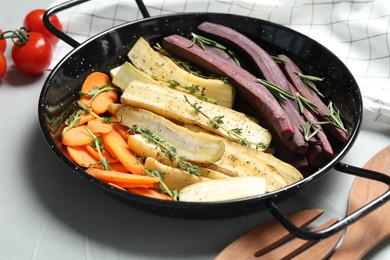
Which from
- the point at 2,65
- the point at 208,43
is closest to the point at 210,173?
the point at 208,43

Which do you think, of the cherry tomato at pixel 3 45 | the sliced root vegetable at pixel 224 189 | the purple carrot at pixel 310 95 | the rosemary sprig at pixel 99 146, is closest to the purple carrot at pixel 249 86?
the purple carrot at pixel 310 95

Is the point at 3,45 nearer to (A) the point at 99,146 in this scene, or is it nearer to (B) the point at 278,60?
(A) the point at 99,146

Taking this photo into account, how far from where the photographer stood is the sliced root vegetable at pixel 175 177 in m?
1.73

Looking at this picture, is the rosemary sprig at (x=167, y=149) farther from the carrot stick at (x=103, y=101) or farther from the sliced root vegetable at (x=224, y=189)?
the carrot stick at (x=103, y=101)

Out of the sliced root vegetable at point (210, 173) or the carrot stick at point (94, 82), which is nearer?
the sliced root vegetable at point (210, 173)

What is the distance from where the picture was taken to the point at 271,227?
1.71 meters

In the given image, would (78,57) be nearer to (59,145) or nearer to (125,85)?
(125,85)

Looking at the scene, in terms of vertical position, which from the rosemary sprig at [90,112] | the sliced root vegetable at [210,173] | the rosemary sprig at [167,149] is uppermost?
the rosemary sprig at [167,149]

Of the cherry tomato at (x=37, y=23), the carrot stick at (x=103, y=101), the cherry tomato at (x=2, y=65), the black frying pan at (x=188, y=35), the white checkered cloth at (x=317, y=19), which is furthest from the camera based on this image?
the cherry tomato at (x=37, y=23)

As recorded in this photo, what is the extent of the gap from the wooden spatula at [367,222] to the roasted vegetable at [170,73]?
1.68 ft

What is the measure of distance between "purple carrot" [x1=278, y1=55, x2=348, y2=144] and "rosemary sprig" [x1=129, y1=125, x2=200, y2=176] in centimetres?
50

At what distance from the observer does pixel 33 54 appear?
2.35 m

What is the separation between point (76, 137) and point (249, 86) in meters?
0.59

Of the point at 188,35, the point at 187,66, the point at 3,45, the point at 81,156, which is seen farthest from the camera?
the point at 3,45
